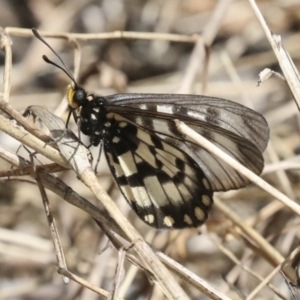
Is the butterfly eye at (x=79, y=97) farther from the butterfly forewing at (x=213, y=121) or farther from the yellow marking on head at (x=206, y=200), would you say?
the yellow marking on head at (x=206, y=200)

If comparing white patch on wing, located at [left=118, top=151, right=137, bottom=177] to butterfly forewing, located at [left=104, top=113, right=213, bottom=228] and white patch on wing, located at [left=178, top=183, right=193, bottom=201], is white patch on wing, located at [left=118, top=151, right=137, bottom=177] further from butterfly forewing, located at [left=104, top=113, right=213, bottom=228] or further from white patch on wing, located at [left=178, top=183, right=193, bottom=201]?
white patch on wing, located at [left=178, top=183, right=193, bottom=201]

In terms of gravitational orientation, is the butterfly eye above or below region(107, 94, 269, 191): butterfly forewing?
above

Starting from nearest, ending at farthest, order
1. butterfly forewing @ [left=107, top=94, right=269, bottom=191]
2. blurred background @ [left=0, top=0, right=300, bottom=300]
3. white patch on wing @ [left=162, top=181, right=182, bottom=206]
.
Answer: butterfly forewing @ [left=107, top=94, right=269, bottom=191], white patch on wing @ [left=162, top=181, right=182, bottom=206], blurred background @ [left=0, top=0, right=300, bottom=300]

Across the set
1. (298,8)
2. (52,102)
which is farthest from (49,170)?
(298,8)

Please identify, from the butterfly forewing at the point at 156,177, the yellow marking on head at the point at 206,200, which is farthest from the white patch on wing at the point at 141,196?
the yellow marking on head at the point at 206,200

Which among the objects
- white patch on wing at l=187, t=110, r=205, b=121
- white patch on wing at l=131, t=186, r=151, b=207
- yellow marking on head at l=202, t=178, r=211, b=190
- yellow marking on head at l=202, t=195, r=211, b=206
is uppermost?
→ white patch on wing at l=187, t=110, r=205, b=121

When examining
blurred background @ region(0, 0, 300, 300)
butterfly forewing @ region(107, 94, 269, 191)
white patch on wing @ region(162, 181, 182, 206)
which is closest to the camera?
butterfly forewing @ region(107, 94, 269, 191)

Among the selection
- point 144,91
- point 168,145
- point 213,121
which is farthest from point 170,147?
point 144,91

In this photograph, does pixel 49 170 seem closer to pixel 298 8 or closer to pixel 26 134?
pixel 26 134

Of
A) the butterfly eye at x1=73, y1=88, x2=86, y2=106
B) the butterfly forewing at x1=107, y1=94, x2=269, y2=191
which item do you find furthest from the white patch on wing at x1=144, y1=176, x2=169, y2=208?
the butterfly eye at x1=73, y1=88, x2=86, y2=106
